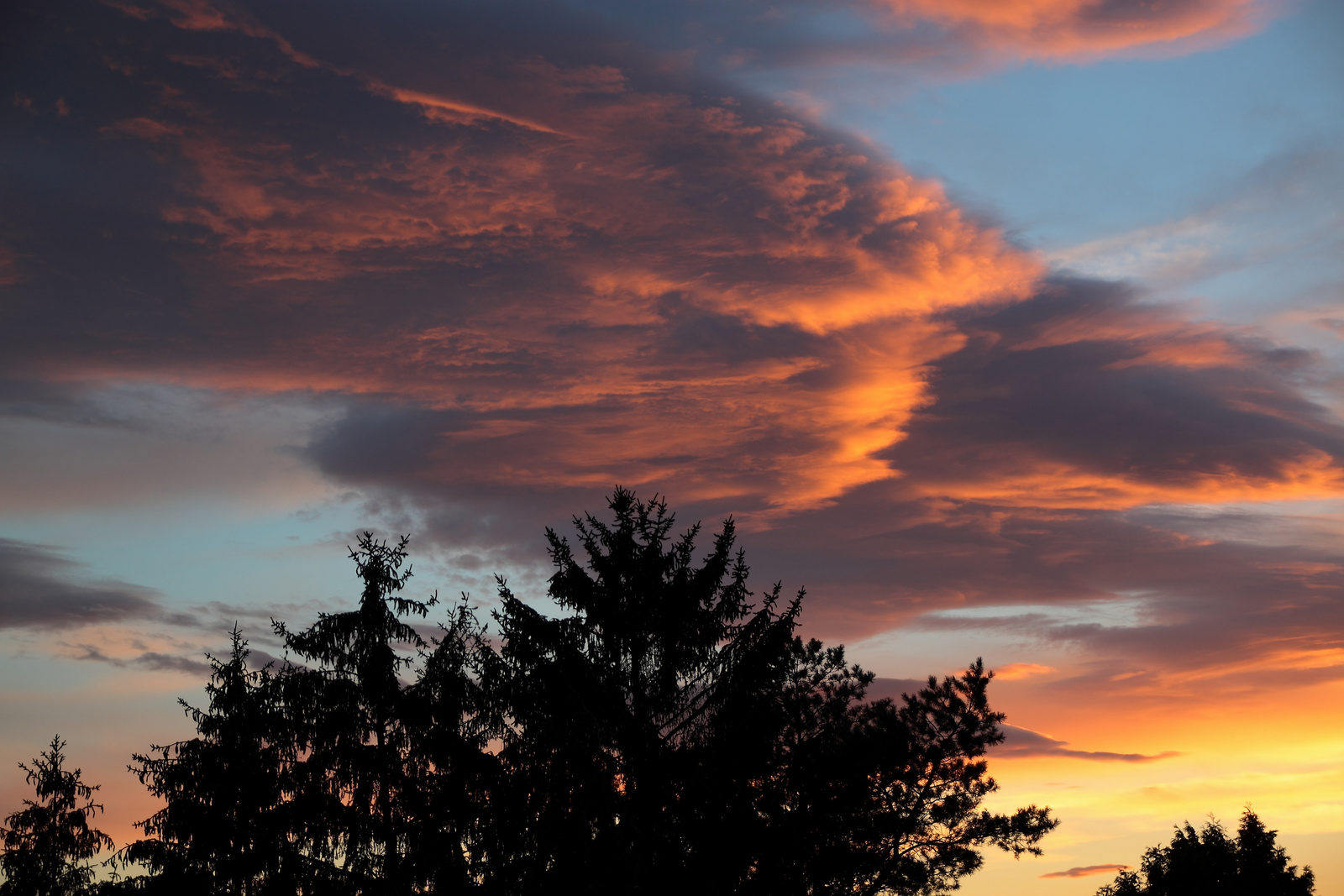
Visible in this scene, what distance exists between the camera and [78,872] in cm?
3136

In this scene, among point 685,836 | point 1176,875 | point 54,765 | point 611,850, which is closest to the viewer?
point 611,850

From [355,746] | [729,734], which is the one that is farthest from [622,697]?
[355,746]

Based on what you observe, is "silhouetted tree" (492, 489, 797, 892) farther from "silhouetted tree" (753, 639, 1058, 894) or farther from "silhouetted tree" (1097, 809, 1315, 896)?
"silhouetted tree" (1097, 809, 1315, 896)

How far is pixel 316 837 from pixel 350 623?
16.0 feet

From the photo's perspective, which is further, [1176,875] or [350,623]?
[1176,875]

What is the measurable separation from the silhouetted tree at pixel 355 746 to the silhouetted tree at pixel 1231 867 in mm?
52092

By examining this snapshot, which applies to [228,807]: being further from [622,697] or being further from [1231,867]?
[1231,867]

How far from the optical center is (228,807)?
2409 cm

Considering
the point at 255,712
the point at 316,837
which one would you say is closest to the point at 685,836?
the point at 316,837

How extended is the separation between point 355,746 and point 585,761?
5400mm

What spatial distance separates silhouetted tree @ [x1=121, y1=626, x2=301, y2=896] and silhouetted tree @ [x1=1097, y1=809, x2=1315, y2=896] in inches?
Result: 2120

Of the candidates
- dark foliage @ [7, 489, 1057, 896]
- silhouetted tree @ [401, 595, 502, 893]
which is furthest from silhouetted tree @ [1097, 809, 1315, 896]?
silhouetted tree @ [401, 595, 502, 893]

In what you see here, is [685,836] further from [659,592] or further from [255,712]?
[255,712]

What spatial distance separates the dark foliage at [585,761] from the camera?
2217 centimetres
